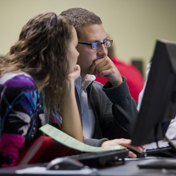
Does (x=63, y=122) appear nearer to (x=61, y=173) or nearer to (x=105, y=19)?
(x=61, y=173)

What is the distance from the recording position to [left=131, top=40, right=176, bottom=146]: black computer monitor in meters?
0.93

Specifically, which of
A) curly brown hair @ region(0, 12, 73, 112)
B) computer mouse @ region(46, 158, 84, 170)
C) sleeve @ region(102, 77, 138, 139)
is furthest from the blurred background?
computer mouse @ region(46, 158, 84, 170)

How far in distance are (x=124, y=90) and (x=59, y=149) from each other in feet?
2.03

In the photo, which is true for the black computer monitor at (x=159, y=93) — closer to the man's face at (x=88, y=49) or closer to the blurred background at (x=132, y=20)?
the man's face at (x=88, y=49)

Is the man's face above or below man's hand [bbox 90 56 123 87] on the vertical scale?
above

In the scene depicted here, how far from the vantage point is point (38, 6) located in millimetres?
3830

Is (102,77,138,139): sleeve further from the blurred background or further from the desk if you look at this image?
the blurred background

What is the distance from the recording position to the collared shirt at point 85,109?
5.29 ft

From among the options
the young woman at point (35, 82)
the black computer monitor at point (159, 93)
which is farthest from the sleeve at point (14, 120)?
the black computer monitor at point (159, 93)

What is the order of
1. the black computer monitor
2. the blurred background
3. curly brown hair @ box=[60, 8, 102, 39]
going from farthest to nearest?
1. the blurred background
2. curly brown hair @ box=[60, 8, 102, 39]
3. the black computer monitor

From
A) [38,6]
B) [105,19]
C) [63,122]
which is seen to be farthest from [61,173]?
[105,19]

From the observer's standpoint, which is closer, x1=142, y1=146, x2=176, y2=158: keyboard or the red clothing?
x1=142, y1=146, x2=176, y2=158: keyboard

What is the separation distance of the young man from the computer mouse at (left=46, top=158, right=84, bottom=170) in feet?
2.46

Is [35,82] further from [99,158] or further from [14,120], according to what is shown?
[99,158]
